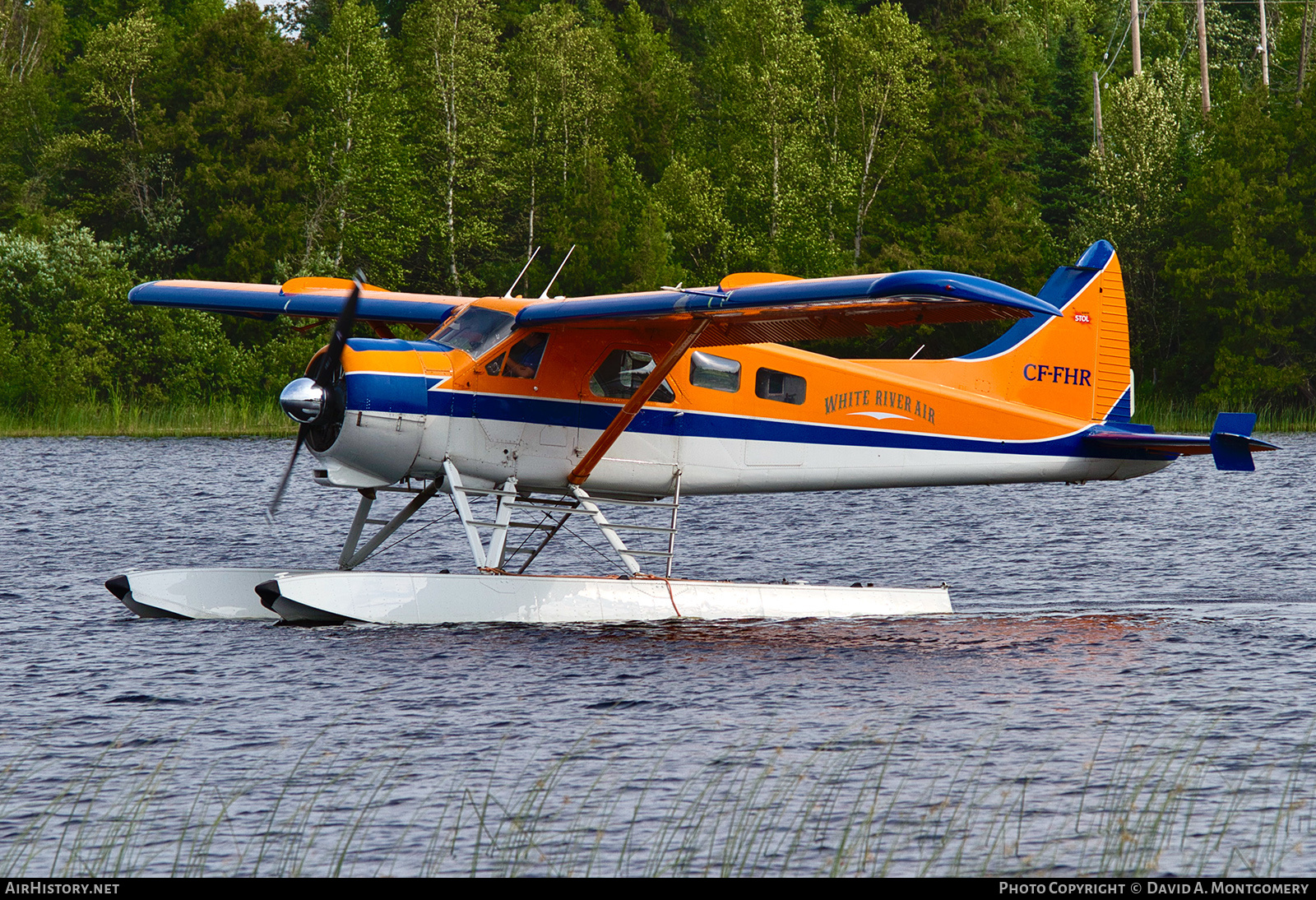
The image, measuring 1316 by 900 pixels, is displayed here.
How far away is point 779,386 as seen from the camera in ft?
44.7

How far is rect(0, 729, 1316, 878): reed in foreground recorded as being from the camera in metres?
7.02

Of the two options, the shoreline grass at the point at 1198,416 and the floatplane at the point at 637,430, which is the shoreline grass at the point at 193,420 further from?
the floatplane at the point at 637,430

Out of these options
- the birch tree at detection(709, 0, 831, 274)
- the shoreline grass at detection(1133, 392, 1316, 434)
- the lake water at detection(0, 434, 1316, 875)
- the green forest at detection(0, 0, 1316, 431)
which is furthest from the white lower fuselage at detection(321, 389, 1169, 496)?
the birch tree at detection(709, 0, 831, 274)

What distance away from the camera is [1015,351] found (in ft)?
49.8

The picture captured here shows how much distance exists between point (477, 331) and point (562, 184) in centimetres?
3988

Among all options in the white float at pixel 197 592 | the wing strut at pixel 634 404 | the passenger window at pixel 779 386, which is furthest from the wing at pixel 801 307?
the white float at pixel 197 592

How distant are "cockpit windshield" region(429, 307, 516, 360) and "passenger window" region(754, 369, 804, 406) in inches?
97.5

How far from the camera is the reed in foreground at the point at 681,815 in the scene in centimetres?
702

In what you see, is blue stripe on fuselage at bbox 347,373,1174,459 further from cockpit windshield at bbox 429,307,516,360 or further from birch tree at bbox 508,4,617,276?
birch tree at bbox 508,4,617,276

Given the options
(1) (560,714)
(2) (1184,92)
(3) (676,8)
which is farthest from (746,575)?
(3) (676,8)

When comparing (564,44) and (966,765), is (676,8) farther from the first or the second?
(966,765)

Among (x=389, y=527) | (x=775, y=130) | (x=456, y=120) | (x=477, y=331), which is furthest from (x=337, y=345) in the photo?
(x=775, y=130)

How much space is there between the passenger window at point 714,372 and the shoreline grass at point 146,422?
25.6 meters

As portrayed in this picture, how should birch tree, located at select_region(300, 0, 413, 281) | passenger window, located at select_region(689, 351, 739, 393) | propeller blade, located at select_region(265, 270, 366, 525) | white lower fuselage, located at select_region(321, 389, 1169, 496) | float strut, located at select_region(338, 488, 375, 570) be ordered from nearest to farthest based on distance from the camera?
propeller blade, located at select_region(265, 270, 366, 525) < white lower fuselage, located at select_region(321, 389, 1169, 496) < float strut, located at select_region(338, 488, 375, 570) < passenger window, located at select_region(689, 351, 739, 393) < birch tree, located at select_region(300, 0, 413, 281)
